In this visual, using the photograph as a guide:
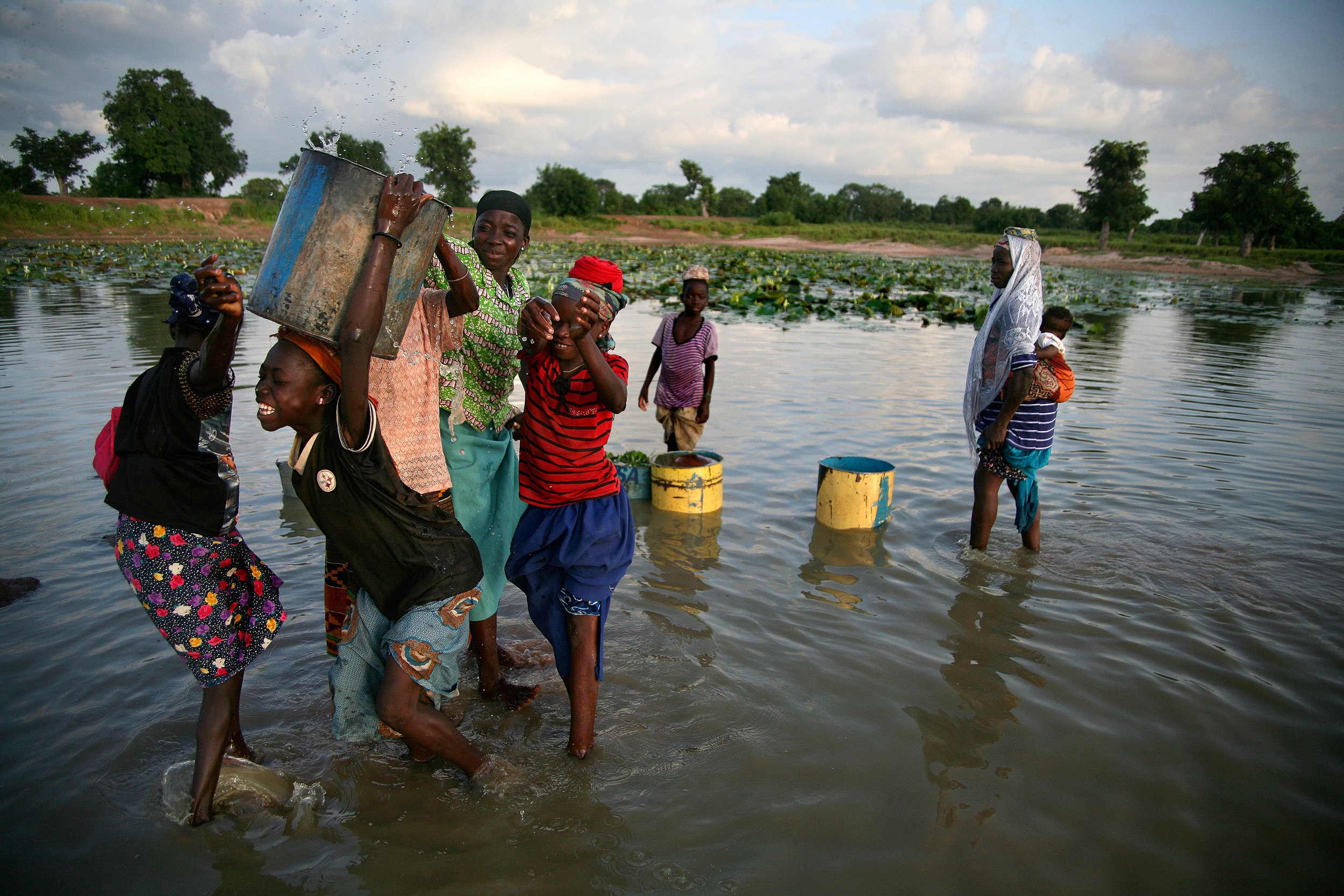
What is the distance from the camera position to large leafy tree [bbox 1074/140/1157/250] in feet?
146

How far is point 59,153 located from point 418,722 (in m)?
52.8

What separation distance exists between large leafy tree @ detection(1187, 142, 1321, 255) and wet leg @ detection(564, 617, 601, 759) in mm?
49524

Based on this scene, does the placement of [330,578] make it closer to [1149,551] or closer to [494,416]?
[494,416]

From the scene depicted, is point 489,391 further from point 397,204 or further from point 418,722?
point 418,722

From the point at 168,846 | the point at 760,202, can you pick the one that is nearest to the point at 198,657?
the point at 168,846

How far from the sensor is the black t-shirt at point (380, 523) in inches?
83.1

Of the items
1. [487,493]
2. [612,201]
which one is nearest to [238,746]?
[487,493]

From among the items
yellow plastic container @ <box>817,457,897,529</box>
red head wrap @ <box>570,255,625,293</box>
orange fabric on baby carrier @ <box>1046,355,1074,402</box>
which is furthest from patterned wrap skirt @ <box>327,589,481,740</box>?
orange fabric on baby carrier @ <box>1046,355,1074,402</box>

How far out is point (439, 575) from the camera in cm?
226

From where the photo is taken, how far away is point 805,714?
3.03 m

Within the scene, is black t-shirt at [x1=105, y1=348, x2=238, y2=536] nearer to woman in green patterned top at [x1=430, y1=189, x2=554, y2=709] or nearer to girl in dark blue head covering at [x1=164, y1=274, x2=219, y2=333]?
girl in dark blue head covering at [x1=164, y1=274, x2=219, y2=333]

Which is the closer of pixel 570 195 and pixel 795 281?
pixel 795 281

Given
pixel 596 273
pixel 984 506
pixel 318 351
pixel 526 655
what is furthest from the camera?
pixel 984 506

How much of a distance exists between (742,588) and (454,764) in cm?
201
